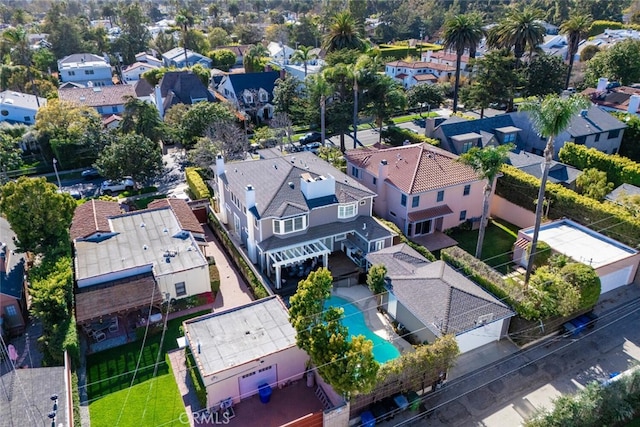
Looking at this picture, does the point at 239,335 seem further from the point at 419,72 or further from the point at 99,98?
the point at 419,72

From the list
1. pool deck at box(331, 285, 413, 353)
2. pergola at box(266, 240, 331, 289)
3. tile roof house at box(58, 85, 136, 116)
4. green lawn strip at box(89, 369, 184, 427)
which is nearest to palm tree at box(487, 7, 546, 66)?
pergola at box(266, 240, 331, 289)

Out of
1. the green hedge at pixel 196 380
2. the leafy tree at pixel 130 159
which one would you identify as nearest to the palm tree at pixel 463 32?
the leafy tree at pixel 130 159

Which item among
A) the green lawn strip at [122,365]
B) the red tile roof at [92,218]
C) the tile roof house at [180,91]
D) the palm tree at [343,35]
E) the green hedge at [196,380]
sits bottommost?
the green lawn strip at [122,365]

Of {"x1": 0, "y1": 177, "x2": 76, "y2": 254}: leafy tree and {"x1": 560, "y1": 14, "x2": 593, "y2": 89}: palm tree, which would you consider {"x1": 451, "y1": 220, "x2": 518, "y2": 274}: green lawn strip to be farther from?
{"x1": 560, "y1": 14, "x2": 593, "y2": 89}: palm tree

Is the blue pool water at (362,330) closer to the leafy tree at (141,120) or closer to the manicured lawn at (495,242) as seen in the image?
the manicured lawn at (495,242)

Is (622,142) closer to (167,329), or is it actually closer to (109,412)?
(167,329)

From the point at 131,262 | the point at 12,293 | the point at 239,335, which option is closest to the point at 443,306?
the point at 239,335

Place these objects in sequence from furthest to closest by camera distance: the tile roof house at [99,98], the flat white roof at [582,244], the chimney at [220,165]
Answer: the tile roof house at [99,98]
the chimney at [220,165]
the flat white roof at [582,244]
